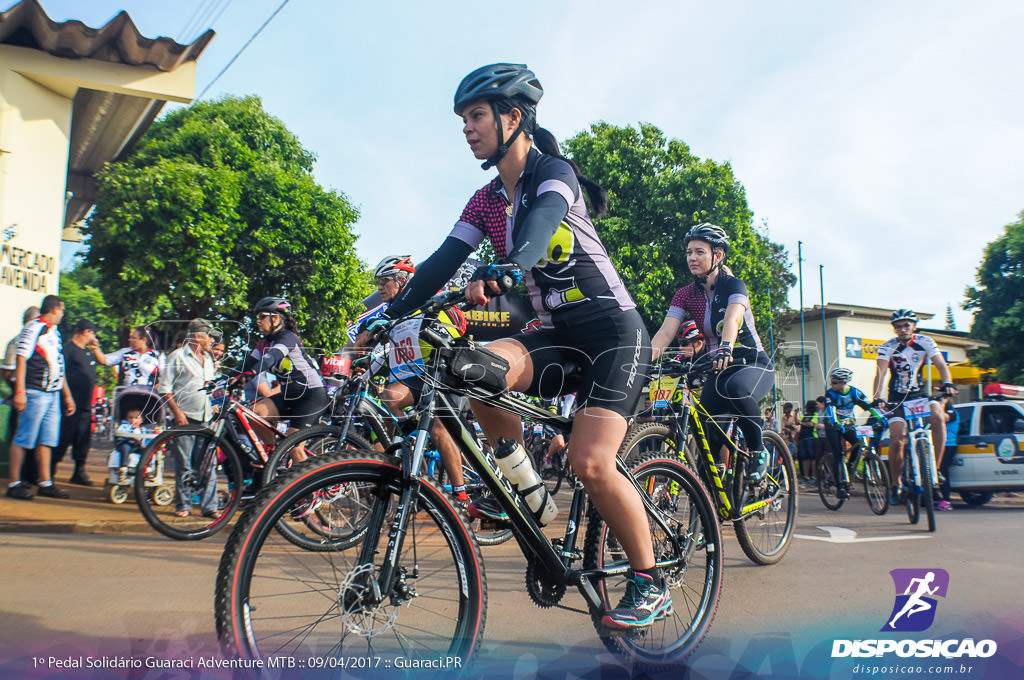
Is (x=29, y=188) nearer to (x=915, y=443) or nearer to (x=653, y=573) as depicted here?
(x=653, y=573)

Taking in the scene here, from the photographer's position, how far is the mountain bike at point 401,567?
202 cm

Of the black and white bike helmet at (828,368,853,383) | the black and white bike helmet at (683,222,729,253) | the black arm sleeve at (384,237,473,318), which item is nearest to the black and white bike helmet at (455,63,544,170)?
the black arm sleeve at (384,237,473,318)

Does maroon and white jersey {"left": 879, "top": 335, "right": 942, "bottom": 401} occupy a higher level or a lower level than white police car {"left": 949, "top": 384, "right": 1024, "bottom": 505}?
higher

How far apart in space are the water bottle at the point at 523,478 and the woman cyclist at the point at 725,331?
2176mm

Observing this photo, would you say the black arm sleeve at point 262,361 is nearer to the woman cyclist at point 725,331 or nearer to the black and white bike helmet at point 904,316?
the woman cyclist at point 725,331

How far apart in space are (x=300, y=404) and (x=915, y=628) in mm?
4858

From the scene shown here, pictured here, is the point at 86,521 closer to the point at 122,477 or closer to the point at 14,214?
the point at 122,477

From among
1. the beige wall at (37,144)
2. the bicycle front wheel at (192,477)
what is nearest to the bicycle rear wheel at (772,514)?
the bicycle front wheel at (192,477)

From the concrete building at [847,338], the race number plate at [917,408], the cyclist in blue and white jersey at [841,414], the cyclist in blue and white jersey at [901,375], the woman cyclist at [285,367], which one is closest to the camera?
the woman cyclist at [285,367]

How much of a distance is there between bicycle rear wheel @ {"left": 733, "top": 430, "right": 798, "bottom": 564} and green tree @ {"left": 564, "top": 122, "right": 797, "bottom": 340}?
16.7 m

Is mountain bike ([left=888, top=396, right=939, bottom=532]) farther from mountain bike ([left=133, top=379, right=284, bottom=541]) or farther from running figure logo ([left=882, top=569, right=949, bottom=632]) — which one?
mountain bike ([left=133, top=379, right=284, bottom=541])

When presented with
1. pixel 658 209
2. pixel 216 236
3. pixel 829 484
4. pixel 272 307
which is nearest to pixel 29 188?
pixel 272 307

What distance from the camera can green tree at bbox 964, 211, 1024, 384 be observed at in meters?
27.4

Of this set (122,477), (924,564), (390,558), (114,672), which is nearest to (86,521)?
(122,477)
